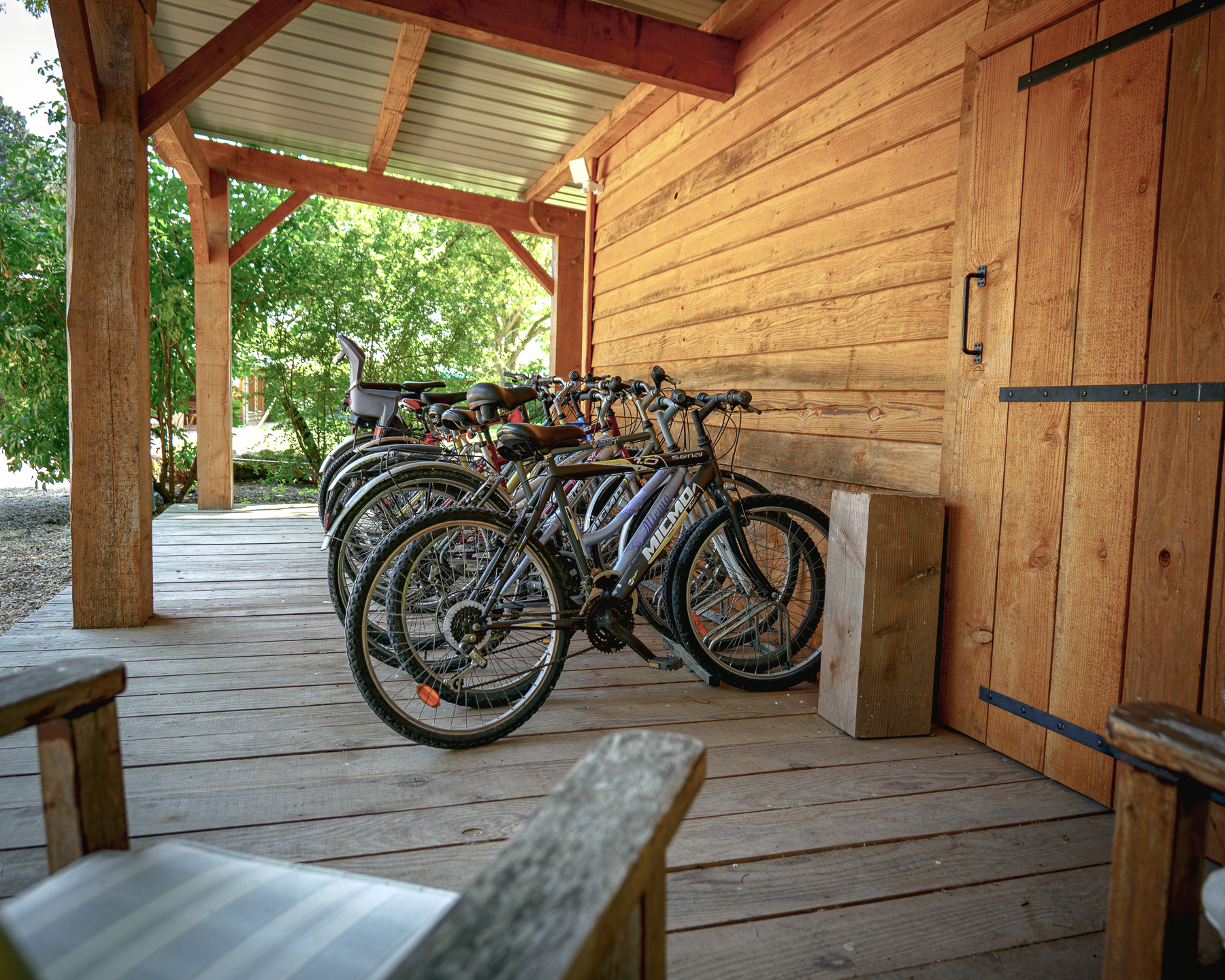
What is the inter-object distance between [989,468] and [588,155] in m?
4.10

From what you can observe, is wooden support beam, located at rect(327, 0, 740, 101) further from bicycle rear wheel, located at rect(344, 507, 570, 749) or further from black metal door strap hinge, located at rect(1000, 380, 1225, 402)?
black metal door strap hinge, located at rect(1000, 380, 1225, 402)

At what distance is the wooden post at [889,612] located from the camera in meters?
2.14

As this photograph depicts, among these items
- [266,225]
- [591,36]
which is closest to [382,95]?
[266,225]

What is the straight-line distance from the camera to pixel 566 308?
264 inches

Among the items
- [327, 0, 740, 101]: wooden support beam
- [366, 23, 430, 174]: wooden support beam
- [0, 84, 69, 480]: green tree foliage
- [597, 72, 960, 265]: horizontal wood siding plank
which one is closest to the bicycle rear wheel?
[597, 72, 960, 265]: horizontal wood siding plank

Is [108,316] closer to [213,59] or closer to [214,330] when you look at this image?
[213,59]

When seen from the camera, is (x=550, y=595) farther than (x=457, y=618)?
Yes

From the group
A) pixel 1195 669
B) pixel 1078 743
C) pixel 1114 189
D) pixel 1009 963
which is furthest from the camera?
pixel 1078 743

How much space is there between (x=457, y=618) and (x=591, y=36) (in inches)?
97.3

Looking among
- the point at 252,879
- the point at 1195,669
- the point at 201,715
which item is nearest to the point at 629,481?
the point at 201,715

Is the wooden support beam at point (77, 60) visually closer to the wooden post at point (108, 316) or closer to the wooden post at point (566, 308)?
the wooden post at point (108, 316)

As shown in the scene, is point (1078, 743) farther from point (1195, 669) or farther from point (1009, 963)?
point (1009, 963)

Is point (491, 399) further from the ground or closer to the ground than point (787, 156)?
closer to the ground

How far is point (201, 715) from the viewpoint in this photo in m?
2.20
